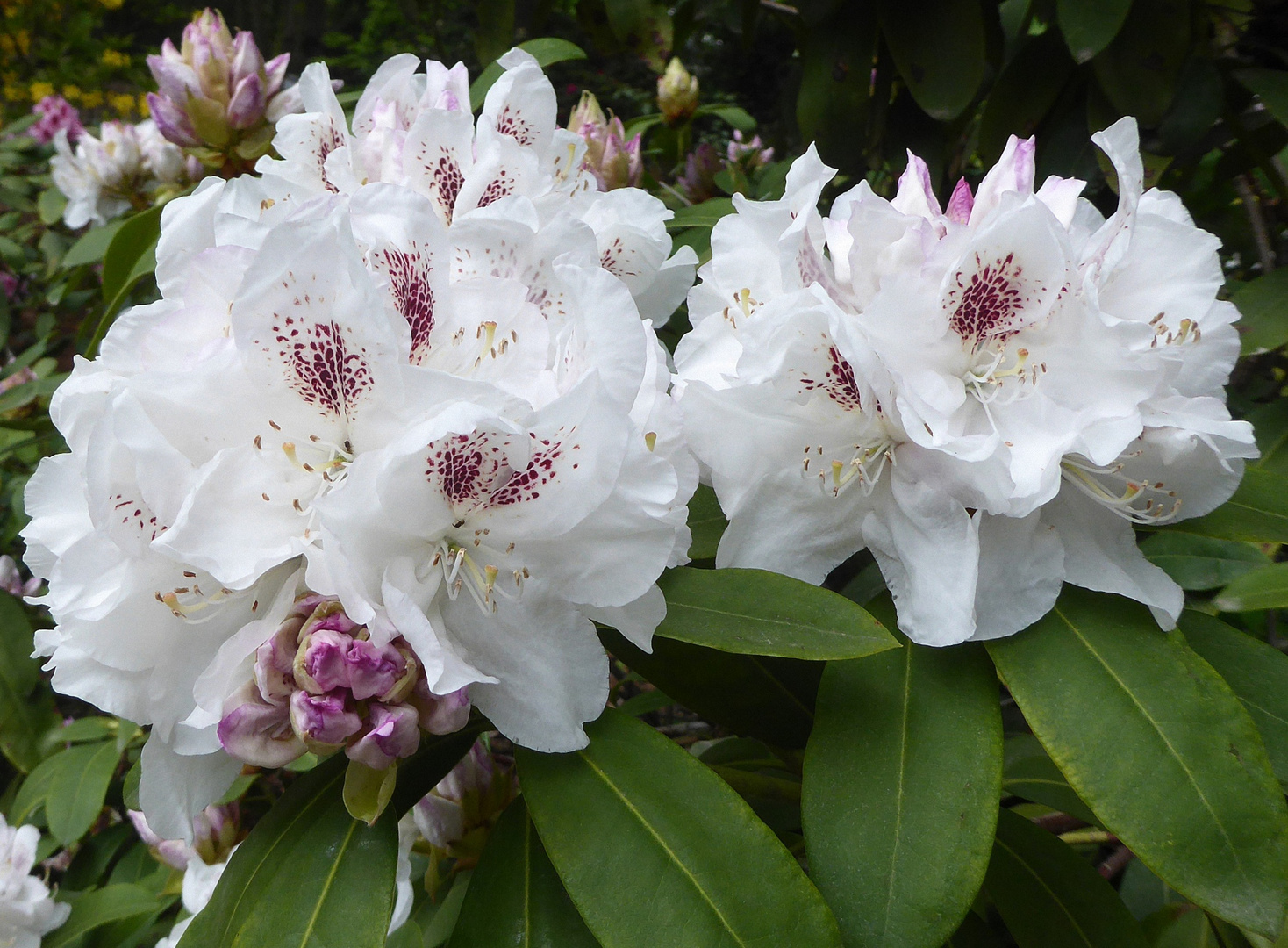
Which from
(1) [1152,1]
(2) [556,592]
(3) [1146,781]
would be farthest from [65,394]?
(1) [1152,1]

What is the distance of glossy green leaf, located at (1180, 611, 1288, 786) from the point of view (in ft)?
2.55

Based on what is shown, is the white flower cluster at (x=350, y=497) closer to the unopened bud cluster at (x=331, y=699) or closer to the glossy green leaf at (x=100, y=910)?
the unopened bud cluster at (x=331, y=699)

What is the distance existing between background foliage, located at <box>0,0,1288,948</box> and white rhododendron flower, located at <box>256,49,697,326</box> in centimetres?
26

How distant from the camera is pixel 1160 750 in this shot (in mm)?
677

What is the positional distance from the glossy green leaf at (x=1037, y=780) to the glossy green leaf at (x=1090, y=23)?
2.90ft

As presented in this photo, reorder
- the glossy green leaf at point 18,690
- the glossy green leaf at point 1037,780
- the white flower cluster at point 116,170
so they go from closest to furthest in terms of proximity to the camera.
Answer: the glossy green leaf at point 1037,780 → the glossy green leaf at point 18,690 → the white flower cluster at point 116,170

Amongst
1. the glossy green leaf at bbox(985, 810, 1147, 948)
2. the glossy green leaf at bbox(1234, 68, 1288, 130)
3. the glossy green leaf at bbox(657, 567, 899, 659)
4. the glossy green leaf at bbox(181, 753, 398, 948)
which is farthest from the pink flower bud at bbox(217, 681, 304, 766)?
the glossy green leaf at bbox(1234, 68, 1288, 130)

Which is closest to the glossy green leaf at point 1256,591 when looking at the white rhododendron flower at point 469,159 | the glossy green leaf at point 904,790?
the glossy green leaf at point 904,790

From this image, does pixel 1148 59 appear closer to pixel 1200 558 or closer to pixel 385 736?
pixel 1200 558

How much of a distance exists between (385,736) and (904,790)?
14.5 inches

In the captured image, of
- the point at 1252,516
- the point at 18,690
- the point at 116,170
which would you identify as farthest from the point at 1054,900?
the point at 116,170

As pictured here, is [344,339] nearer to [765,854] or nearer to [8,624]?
[765,854]

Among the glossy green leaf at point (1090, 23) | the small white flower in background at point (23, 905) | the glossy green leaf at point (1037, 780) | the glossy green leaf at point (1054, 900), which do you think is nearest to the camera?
the glossy green leaf at point (1054, 900)

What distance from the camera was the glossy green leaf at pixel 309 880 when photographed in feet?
2.19
